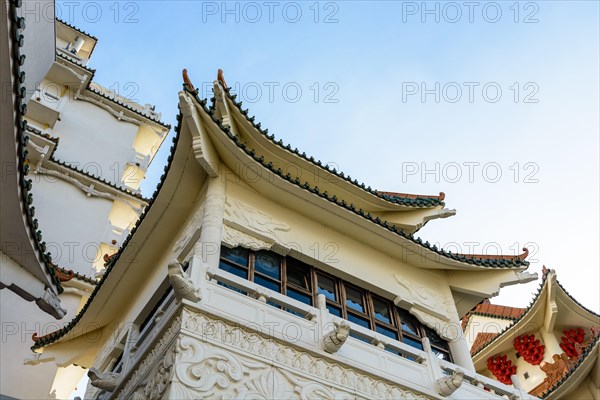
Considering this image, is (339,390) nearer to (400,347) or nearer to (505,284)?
(400,347)

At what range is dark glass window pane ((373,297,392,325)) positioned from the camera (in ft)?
32.1

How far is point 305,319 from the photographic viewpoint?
775cm

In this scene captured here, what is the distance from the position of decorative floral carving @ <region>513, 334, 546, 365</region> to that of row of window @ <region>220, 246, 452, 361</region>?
9720mm

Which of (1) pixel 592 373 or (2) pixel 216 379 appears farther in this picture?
(1) pixel 592 373

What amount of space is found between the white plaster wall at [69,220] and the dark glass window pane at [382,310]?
1118 cm

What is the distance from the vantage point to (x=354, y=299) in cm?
972

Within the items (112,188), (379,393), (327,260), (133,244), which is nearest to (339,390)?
(379,393)

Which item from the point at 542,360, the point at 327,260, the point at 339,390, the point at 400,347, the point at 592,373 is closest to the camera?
the point at 339,390

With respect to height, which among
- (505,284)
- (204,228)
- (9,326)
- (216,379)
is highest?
(505,284)

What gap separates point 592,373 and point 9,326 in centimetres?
1524

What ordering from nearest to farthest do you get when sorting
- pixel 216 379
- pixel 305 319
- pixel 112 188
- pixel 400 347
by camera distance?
pixel 216 379, pixel 305 319, pixel 400 347, pixel 112 188

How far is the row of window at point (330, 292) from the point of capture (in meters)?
8.74

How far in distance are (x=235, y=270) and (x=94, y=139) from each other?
1755 cm

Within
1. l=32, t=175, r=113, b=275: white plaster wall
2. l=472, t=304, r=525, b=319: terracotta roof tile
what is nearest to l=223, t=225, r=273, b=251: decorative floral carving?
l=32, t=175, r=113, b=275: white plaster wall
